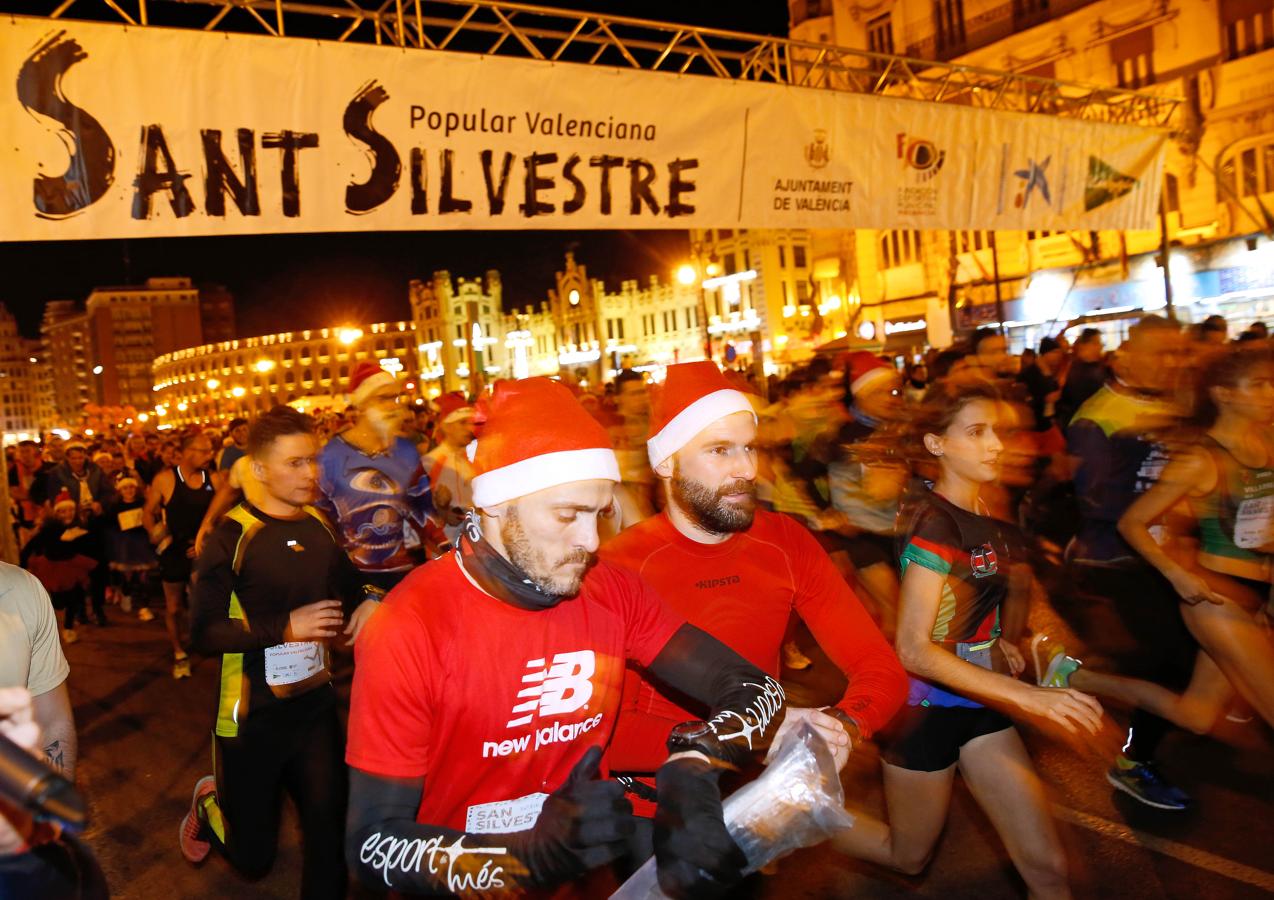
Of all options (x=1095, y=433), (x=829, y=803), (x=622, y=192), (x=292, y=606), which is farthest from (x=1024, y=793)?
(x=622, y=192)

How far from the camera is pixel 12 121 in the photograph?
565cm

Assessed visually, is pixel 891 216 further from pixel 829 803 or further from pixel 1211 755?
pixel 829 803

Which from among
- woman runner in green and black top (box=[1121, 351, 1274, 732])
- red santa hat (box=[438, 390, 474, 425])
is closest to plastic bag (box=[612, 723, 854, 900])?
woman runner in green and black top (box=[1121, 351, 1274, 732])

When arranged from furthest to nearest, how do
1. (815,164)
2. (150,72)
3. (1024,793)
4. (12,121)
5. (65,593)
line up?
1. (65,593)
2. (815,164)
3. (150,72)
4. (12,121)
5. (1024,793)

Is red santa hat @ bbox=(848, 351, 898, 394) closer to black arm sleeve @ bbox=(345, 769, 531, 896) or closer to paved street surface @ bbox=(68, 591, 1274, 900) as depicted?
paved street surface @ bbox=(68, 591, 1274, 900)

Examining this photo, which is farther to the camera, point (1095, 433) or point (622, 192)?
point (622, 192)

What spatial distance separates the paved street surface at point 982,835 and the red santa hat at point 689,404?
150 cm

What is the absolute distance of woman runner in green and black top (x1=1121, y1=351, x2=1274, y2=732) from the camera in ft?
14.5

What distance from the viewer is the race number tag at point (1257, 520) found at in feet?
14.6

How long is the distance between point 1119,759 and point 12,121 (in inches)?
277

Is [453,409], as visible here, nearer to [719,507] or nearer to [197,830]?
[197,830]

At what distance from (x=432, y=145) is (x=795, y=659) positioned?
15.5 feet

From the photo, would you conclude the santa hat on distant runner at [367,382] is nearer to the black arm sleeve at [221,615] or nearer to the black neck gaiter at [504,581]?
the black arm sleeve at [221,615]

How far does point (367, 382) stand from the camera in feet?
22.8
